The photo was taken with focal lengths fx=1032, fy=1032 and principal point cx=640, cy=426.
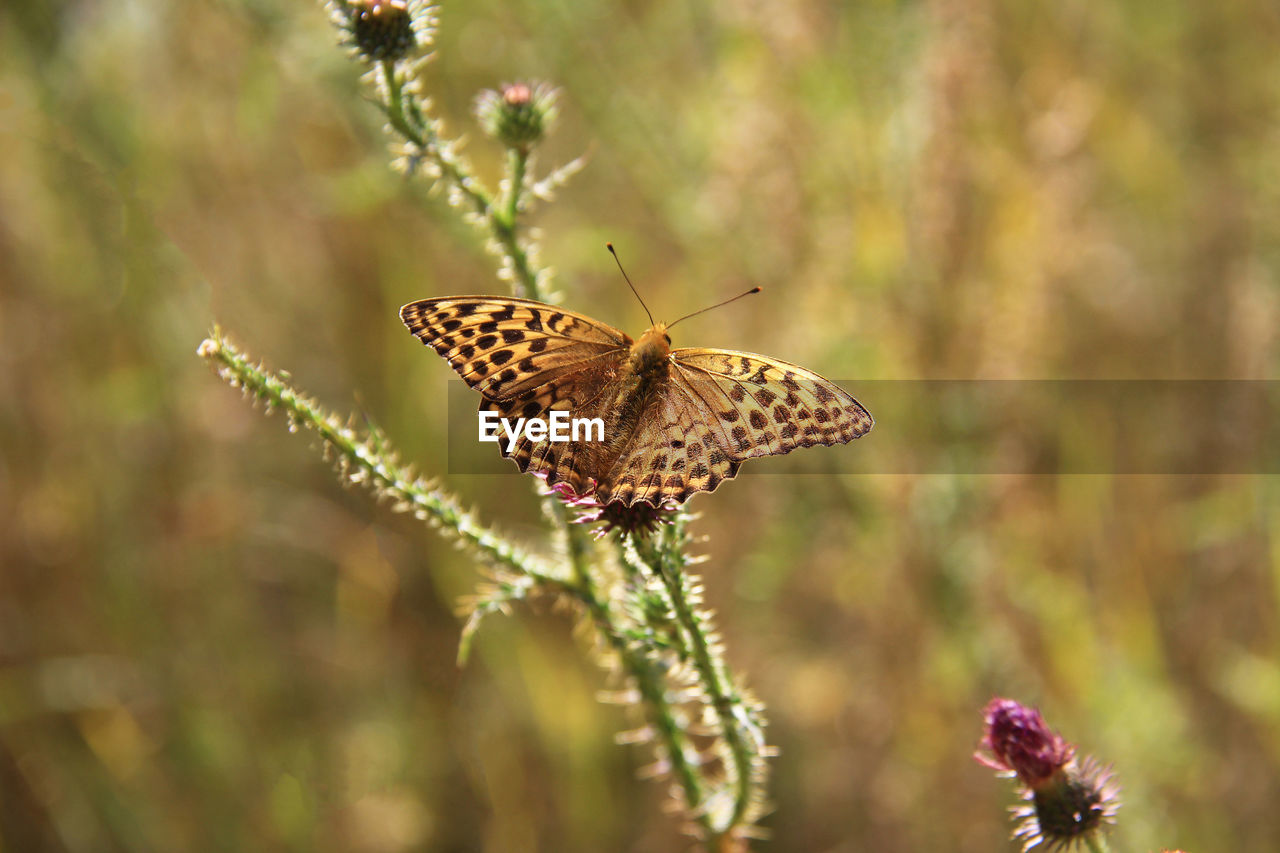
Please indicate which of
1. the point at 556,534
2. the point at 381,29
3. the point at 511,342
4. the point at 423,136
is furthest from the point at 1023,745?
the point at 381,29

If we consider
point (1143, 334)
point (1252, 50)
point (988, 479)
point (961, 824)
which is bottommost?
point (961, 824)

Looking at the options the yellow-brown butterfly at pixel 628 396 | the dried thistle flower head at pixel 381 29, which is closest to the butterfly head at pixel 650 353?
the yellow-brown butterfly at pixel 628 396

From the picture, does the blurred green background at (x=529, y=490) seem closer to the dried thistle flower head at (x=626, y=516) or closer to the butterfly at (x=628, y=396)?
the butterfly at (x=628, y=396)

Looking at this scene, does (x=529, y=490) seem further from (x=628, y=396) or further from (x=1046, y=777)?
(x=1046, y=777)

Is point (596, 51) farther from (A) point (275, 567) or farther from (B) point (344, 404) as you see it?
(A) point (275, 567)

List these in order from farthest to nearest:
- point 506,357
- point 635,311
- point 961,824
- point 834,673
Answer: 1. point 635,311
2. point 834,673
3. point 961,824
4. point 506,357

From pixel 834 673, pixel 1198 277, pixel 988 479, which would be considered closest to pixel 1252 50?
pixel 1198 277
